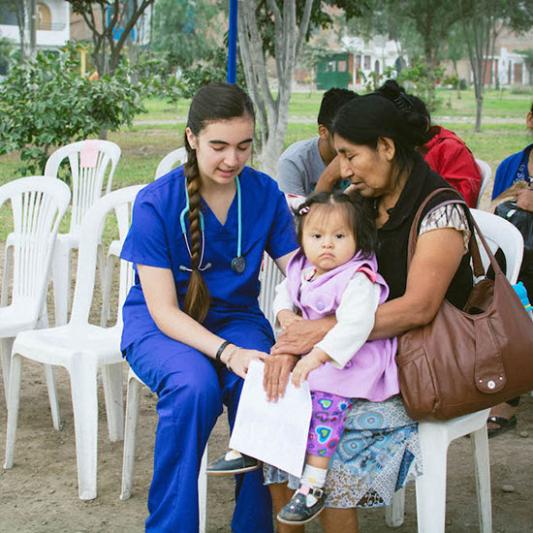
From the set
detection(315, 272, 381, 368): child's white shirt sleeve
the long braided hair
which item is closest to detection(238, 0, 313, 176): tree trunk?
the long braided hair

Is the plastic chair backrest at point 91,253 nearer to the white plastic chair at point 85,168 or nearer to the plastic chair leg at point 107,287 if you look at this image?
the plastic chair leg at point 107,287

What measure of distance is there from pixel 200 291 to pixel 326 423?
650 mm

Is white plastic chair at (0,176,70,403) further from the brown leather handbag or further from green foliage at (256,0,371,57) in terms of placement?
green foliage at (256,0,371,57)

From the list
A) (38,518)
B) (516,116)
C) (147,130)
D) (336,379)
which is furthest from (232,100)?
(516,116)

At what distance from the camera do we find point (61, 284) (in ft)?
17.0

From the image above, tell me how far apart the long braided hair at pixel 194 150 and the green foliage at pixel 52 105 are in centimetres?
651

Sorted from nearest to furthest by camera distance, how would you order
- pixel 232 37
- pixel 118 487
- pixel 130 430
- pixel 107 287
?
pixel 130 430 → pixel 118 487 → pixel 107 287 → pixel 232 37

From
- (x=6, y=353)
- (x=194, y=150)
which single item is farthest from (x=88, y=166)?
(x=194, y=150)

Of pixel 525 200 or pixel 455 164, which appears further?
pixel 455 164

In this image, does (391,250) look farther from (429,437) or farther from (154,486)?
(154,486)

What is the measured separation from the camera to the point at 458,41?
1662 inches

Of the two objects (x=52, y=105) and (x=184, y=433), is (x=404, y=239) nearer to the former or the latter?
(x=184, y=433)

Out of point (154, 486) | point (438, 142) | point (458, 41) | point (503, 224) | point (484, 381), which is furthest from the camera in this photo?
point (458, 41)

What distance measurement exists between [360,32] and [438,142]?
4000 cm
